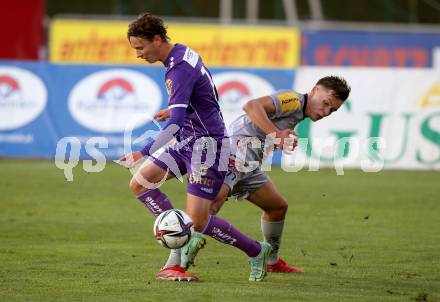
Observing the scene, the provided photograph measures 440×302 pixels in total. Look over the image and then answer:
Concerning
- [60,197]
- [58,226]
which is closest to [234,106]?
[60,197]

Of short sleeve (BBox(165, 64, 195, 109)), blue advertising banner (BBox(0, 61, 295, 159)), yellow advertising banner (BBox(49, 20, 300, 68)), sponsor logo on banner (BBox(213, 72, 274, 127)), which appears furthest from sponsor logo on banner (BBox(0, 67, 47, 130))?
short sleeve (BBox(165, 64, 195, 109))

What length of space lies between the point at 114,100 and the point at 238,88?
2480 millimetres

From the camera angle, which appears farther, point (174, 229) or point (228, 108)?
point (228, 108)

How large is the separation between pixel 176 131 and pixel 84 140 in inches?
463

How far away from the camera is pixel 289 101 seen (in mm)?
8336

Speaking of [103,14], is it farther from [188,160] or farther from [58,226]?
[188,160]

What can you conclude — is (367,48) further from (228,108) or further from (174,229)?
(174,229)

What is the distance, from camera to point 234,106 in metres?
19.5

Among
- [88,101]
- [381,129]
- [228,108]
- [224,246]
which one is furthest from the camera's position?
[88,101]

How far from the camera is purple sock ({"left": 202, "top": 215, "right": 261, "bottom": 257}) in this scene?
8.20m

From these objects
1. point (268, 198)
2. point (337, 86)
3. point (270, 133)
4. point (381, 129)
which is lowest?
point (381, 129)

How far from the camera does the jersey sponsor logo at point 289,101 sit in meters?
8.30

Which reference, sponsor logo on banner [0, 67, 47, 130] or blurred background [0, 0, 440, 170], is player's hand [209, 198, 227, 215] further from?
sponsor logo on banner [0, 67, 47, 130]

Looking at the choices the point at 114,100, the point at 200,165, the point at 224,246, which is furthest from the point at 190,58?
the point at 114,100
